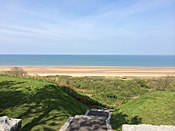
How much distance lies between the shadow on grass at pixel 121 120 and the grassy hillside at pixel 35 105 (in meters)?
2.05

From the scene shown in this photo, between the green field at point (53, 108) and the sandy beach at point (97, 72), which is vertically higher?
the sandy beach at point (97, 72)

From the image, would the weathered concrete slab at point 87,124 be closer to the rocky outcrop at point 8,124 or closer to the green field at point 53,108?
the green field at point 53,108

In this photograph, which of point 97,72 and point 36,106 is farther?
point 97,72

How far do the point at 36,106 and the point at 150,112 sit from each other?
5177 mm

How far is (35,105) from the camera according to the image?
11.6m

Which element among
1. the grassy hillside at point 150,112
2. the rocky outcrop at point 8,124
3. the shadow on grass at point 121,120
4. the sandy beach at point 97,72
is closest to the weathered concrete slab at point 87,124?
the shadow on grass at point 121,120

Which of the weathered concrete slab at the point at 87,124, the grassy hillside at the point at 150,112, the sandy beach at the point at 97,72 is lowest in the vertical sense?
the weathered concrete slab at the point at 87,124

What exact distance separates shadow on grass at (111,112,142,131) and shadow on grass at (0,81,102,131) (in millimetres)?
2055

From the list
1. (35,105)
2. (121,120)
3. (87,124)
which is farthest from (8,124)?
(121,120)

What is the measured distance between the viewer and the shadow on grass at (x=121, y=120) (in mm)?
9430

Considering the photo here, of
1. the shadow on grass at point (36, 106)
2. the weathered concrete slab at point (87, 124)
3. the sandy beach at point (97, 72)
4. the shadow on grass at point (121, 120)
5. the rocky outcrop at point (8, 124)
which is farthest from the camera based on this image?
the sandy beach at point (97, 72)

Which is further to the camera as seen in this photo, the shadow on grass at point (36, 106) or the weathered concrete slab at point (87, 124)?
the shadow on grass at point (36, 106)

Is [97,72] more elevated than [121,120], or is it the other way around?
[97,72]

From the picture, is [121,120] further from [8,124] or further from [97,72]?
[97,72]
